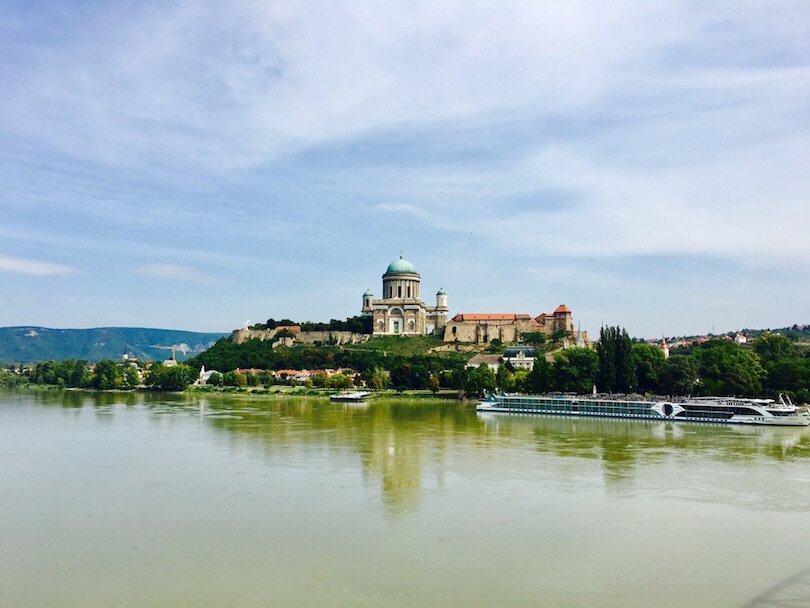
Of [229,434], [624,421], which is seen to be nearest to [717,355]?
[624,421]

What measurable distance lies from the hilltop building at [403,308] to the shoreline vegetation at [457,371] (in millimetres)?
2160

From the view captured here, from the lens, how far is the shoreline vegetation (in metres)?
32.1

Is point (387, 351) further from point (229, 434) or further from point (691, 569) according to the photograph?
point (691, 569)

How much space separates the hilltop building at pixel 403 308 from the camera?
66.1m

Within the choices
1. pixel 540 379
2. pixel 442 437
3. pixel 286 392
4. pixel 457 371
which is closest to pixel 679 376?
pixel 540 379

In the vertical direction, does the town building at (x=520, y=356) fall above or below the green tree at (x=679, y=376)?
above

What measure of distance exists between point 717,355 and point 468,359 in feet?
82.0

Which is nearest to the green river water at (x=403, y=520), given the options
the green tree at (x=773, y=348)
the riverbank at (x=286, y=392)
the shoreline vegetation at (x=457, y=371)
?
the shoreline vegetation at (x=457, y=371)

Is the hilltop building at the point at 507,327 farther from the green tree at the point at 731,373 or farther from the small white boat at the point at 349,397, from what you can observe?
the green tree at the point at 731,373

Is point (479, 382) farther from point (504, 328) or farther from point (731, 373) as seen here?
point (504, 328)

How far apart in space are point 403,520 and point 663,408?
19.6 metres

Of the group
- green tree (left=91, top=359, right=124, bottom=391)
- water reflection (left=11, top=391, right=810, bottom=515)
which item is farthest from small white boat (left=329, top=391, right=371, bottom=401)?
green tree (left=91, top=359, right=124, bottom=391)

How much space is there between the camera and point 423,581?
31.8ft

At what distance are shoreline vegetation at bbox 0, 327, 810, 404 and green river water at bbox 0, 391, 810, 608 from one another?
28.2 ft
